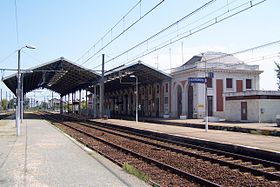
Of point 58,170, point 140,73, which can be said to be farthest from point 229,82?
point 58,170

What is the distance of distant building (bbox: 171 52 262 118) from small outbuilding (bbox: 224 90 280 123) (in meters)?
7.22

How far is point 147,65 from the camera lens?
56562 mm

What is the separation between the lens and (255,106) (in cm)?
4428

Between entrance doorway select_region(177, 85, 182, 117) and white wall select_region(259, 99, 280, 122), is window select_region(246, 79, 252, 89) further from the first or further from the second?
white wall select_region(259, 99, 280, 122)

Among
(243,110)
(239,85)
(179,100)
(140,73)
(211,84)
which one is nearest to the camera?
(243,110)

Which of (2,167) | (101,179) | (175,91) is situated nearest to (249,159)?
(101,179)

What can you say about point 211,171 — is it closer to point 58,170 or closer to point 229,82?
point 58,170

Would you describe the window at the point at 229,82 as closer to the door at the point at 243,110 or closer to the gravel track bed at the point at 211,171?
the door at the point at 243,110

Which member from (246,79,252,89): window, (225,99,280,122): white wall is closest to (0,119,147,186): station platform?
(225,99,280,122): white wall

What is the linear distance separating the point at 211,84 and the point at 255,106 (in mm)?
13054

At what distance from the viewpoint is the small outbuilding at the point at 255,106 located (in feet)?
145

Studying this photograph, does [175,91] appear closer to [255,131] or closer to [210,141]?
[255,131]

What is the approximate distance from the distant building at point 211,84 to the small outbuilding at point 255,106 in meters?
7.22

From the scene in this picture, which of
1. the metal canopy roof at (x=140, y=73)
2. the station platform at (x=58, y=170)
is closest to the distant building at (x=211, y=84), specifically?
the metal canopy roof at (x=140, y=73)
